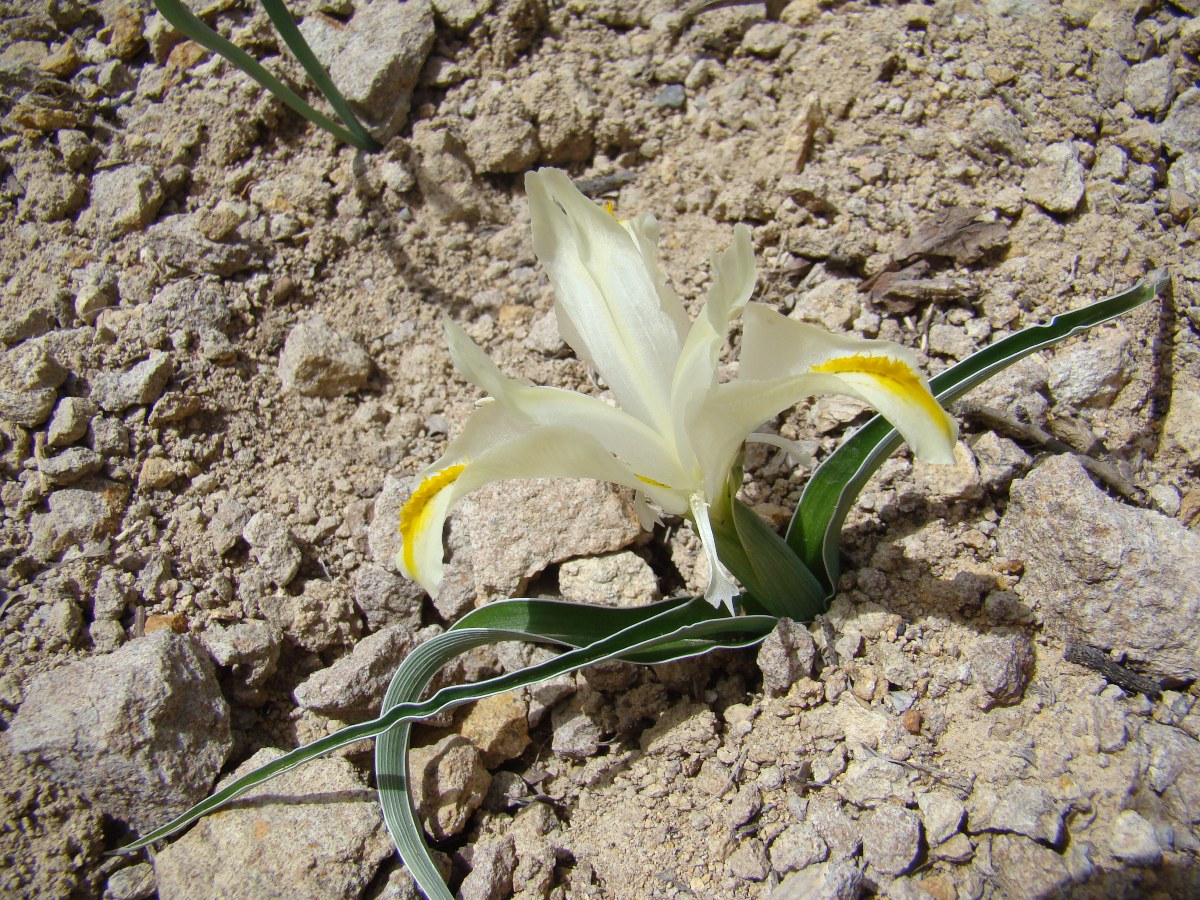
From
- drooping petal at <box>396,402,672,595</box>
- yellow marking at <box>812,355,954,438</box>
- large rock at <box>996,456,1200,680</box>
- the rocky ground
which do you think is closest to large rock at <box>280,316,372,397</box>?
the rocky ground

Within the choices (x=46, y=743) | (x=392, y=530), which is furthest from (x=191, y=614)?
(x=392, y=530)

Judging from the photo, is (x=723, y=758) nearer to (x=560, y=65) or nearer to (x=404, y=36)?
(x=560, y=65)

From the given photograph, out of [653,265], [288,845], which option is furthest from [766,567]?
[288,845]

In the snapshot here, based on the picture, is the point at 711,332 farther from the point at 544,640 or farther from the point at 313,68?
the point at 313,68

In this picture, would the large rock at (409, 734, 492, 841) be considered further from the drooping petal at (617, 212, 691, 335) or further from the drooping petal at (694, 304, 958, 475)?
the drooping petal at (617, 212, 691, 335)

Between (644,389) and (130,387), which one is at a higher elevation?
(130,387)
